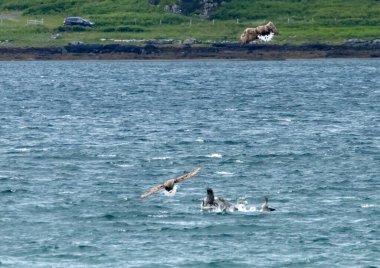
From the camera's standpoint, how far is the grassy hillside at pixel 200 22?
541ft

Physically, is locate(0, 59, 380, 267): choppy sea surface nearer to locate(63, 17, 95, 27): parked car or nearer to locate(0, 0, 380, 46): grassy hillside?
locate(0, 0, 380, 46): grassy hillside

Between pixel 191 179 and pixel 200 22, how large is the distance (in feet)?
391

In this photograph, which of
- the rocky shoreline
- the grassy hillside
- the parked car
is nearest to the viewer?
the rocky shoreline

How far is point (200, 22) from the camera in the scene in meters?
174


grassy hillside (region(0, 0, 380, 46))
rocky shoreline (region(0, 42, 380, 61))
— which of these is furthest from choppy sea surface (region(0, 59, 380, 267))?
grassy hillside (region(0, 0, 380, 46))

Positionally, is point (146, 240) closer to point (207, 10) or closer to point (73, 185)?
point (73, 185)

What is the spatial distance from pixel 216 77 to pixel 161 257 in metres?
104

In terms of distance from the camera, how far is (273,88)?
399 ft

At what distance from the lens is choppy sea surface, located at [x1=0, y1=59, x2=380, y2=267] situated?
138ft

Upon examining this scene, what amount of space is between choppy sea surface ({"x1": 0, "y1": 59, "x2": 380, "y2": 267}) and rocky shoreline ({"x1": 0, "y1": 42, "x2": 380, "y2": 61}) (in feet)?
158

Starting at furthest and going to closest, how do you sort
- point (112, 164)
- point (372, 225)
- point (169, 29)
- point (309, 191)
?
1. point (169, 29)
2. point (112, 164)
3. point (309, 191)
4. point (372, 225)

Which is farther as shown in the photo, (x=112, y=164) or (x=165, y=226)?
(x=112, y=164)

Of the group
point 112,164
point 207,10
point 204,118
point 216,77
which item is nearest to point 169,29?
point 207,10

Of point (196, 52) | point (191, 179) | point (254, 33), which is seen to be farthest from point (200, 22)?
point (254, 33)
